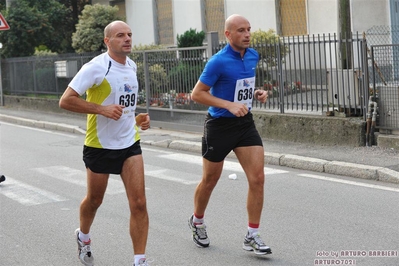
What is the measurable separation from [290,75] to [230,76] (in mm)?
6938

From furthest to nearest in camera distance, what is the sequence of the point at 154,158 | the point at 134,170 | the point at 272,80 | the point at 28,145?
the point at 28,145, the point at 272,80, the point at 154,158, the point at 134,170

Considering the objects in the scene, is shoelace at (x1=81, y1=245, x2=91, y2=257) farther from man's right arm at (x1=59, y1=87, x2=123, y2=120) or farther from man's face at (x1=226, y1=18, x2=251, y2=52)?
man's face at (x1=226, y1=18, x2=251, y2=52)

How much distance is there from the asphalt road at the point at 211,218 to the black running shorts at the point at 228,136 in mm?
854

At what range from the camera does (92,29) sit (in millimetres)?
25781

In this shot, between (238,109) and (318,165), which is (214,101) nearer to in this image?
(238,109)

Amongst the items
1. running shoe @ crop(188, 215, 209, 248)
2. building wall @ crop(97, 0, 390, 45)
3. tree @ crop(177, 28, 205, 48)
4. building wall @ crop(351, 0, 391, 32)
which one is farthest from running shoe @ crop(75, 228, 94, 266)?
tree @ crop(177, 28, 205, 48)

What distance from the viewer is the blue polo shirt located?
20.2ft

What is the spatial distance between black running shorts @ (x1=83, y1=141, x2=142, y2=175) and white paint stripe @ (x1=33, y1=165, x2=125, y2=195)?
3522 millimetres

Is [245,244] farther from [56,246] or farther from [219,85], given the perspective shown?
[56,246]

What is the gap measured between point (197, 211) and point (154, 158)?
588cm

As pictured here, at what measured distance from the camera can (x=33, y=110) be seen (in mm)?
22906

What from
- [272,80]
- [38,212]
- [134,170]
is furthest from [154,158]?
[134,170]

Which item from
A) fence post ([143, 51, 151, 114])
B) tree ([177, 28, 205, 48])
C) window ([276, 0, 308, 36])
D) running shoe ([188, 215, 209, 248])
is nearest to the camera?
running shoe ([188, 215, 209, 248])

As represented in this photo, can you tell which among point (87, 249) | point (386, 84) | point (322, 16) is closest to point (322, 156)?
point (386, 84)
